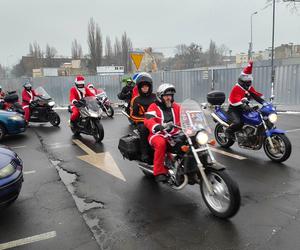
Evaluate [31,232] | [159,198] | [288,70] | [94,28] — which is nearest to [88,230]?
[31,232]

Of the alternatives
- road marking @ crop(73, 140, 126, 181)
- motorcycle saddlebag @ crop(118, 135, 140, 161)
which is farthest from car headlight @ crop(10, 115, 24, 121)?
motorcycle saddlebag @ crop(118, 135, 140, 161)

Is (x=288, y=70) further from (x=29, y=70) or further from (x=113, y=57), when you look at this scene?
(x=29, y=70)

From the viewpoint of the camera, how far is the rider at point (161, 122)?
4379 millimetres

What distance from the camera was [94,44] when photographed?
164 ft

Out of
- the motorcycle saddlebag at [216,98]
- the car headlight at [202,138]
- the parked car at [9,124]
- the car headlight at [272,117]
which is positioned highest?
the motorcycle saddlebag at [216,98]

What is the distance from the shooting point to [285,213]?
13.1ft

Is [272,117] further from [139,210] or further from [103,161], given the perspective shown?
[103,161]

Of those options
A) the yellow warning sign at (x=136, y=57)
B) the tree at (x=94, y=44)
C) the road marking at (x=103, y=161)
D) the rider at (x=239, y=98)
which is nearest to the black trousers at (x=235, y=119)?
the rider at (x=239, y=98)

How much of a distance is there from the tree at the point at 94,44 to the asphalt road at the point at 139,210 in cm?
4589

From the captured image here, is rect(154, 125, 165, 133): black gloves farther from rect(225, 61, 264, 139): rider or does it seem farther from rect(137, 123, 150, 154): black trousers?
rect(225, 61, 264, 139): rider

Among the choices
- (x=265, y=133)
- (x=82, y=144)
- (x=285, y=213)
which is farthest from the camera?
(x=82, y=144)

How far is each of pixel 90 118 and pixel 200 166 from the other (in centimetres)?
556

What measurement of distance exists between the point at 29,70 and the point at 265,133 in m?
62.3

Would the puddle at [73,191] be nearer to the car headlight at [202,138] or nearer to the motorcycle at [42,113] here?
the car headlight at [202,138]
